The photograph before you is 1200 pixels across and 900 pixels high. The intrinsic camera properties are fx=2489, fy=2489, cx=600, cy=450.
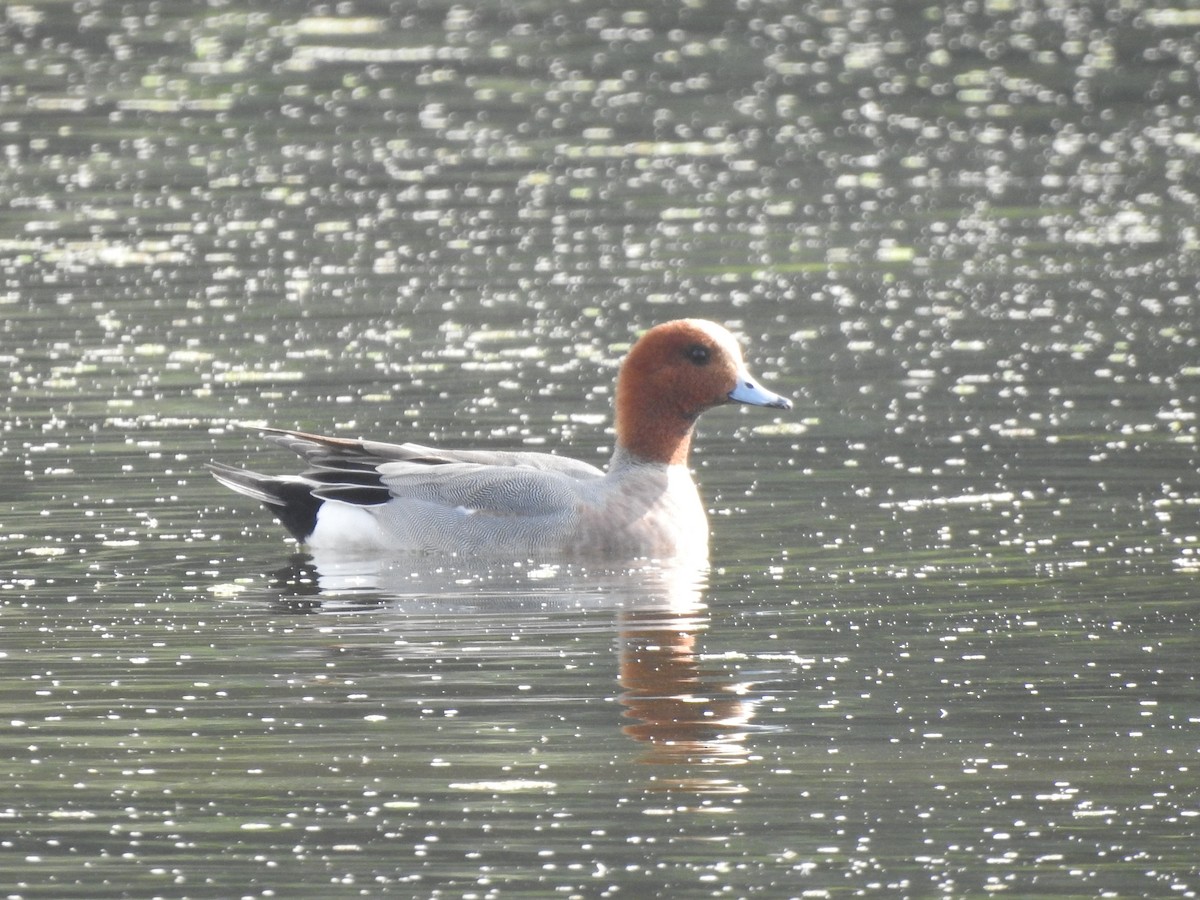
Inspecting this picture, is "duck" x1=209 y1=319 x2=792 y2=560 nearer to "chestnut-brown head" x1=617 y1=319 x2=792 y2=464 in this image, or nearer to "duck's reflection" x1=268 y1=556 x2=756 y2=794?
"chestnut-brown head" x1=617 y1=319 x2=792 y2=464

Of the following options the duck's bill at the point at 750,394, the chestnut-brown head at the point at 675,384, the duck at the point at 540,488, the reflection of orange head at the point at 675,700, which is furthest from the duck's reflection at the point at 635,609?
the duck's bill at the point at 750,394

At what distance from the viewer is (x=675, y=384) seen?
12133 millimetres

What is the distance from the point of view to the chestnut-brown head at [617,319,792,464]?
12062 mm

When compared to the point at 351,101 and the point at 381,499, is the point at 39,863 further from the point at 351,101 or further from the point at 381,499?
the point at 351,101

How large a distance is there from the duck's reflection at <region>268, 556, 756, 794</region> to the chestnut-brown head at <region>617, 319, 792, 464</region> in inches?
36.9

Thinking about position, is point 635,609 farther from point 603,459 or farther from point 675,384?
point 603,459

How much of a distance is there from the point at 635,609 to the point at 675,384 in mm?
1897

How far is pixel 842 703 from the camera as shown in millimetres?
8945

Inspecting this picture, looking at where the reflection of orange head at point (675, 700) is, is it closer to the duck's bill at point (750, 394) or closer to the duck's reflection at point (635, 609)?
the duck's reflection at point (635, 609)

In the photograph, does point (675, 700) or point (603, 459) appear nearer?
point (675, 700)

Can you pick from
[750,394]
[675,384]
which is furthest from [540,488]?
[750,394]

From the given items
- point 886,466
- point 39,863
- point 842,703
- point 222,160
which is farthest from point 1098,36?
point 39,863

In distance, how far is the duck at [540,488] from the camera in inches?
456

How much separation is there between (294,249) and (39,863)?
40.6 feet
